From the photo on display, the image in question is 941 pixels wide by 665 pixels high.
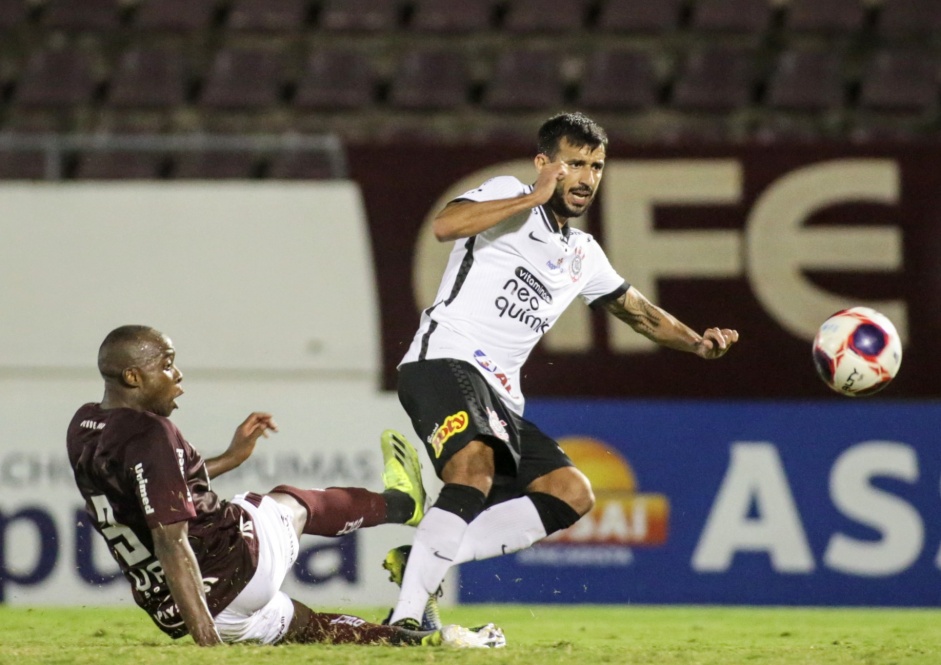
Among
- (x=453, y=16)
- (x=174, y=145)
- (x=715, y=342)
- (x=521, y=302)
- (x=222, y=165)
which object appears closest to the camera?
(x=521, y=302)

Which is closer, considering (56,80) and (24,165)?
(24,165)

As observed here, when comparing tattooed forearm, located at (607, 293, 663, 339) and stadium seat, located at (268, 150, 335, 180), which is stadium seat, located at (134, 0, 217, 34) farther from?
tattooed forearm, located at (607, 293, 663, 339)

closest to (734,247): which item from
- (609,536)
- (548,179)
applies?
(609,536)

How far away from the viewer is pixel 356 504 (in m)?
5.65

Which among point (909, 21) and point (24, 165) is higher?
point (909, 21)

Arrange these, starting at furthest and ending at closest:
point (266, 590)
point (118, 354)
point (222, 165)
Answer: point (222, 165), point (266, 590), point (118, 354)

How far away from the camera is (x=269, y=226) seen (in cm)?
919

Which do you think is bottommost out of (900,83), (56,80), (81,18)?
(900,83)

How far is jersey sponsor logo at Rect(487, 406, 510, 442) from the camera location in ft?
17.9

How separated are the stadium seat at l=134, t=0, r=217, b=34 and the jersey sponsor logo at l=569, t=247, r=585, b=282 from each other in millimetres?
6459

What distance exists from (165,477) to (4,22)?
7952mm

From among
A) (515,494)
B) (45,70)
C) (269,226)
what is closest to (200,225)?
(269,226)

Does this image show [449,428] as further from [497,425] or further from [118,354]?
[118,354]

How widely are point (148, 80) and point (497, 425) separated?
6.63 metres
